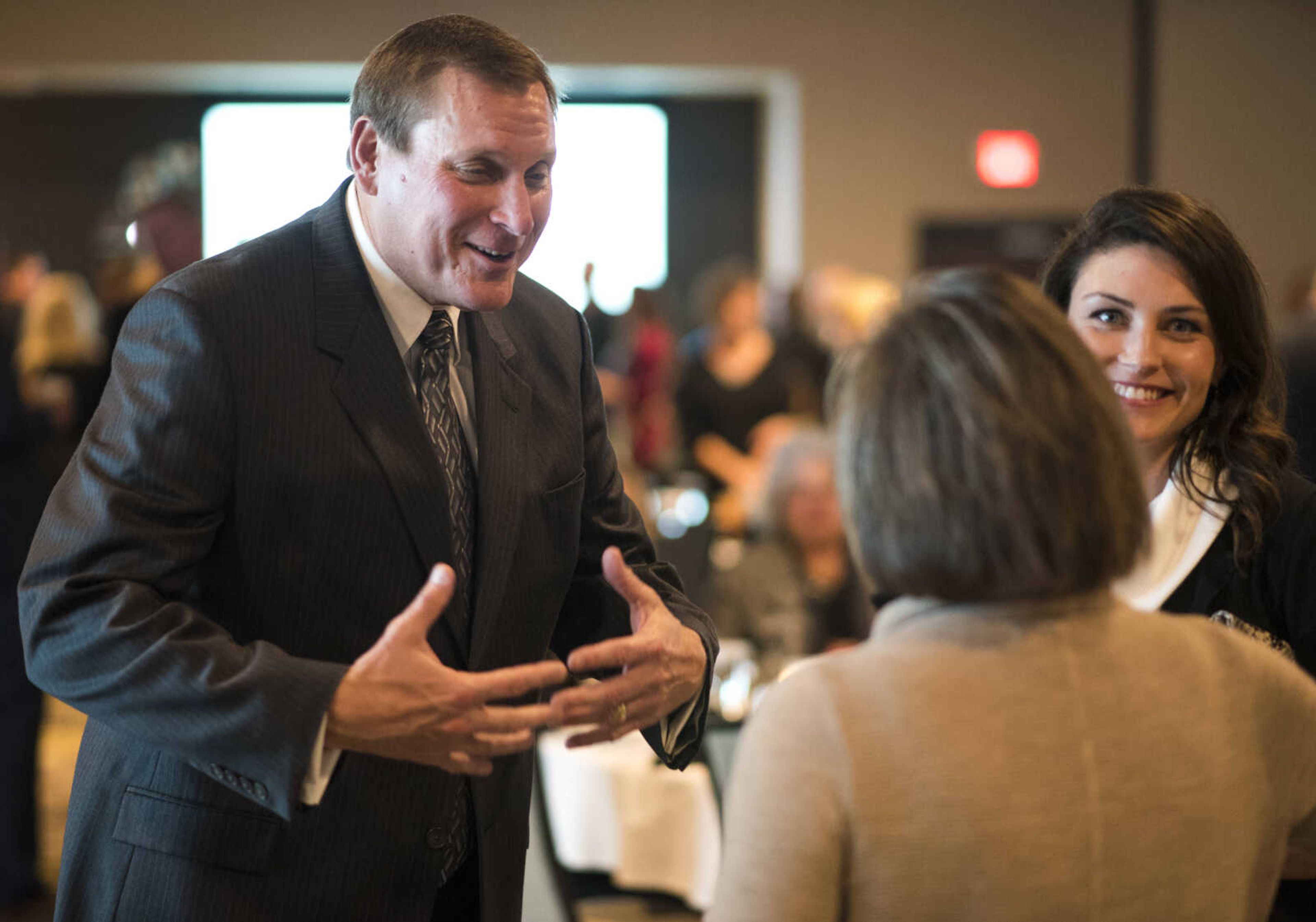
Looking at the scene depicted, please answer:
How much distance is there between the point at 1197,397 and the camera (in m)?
1.72

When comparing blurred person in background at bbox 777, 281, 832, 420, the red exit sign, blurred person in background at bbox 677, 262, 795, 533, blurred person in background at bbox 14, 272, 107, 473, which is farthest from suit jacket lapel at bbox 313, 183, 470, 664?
the red exit sign

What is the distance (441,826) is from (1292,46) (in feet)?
31.0

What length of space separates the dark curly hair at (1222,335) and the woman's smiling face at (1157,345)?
16mm

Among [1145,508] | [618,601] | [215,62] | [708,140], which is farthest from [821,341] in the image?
[1145,508]

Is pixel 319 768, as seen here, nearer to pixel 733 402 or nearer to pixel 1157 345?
pixel 1157 345

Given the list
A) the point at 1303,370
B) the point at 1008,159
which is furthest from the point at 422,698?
the point at 1008,159

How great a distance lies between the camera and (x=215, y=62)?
29.0ft

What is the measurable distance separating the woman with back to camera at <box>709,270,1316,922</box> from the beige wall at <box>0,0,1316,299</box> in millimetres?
8301

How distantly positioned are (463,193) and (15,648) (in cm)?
283

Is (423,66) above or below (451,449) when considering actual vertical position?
above

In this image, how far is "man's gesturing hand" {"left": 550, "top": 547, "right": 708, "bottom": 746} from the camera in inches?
57.6

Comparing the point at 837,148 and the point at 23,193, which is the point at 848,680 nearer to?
the point at 837,148

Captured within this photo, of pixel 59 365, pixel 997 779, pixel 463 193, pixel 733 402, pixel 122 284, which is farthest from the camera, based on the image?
pixel 733 402

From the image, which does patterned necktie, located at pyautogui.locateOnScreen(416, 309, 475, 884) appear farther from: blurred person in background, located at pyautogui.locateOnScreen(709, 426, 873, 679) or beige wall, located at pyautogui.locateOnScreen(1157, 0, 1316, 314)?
beige wall, located at pyautogui.locateOnScreen(1157, 0, 1316, 314)
